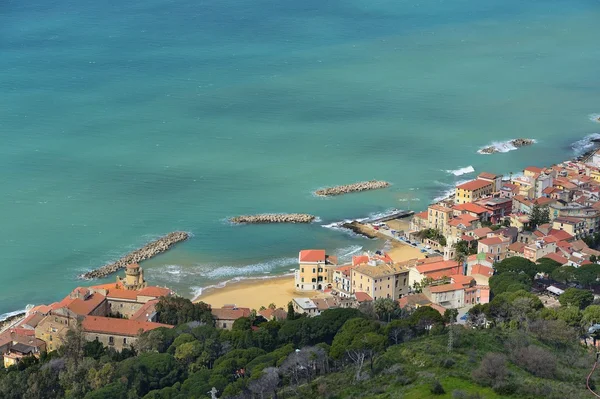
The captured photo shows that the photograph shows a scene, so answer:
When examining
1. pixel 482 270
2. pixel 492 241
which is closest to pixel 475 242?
pixel 492 241

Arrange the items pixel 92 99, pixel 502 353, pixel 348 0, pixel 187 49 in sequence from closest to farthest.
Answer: pixel 502 353
pixel 92 99
pixel 187 49
pixel 348 0

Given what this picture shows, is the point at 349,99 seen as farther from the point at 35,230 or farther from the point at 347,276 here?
the point at 347,276

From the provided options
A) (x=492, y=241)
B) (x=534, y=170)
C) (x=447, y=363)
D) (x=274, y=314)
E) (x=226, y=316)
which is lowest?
(x=274, y=314)

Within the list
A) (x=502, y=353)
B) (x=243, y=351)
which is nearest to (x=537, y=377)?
(x=502, y=353)

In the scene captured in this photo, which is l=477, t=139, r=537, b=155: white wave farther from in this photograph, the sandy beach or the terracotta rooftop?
the terracotta rooftop

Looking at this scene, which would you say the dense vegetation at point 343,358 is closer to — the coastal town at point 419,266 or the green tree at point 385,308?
the green tree at point 385,308

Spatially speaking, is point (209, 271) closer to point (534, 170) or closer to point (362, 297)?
point (362, 297)
